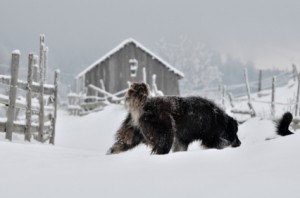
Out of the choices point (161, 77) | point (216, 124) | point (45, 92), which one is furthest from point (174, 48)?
point (216, 124)

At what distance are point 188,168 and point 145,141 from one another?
6.91 ft

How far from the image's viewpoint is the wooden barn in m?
30.0

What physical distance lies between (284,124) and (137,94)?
1874mm

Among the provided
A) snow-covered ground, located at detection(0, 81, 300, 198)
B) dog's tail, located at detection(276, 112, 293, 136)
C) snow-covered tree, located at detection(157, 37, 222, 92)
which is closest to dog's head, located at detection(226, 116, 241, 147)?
dog's tail, located at detection(276, 112, 293, 136)

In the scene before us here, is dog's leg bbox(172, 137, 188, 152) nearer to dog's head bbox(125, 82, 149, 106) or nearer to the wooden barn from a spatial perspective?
dog's head bbox(125, 82, 149, 106)

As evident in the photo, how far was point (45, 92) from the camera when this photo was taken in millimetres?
11211

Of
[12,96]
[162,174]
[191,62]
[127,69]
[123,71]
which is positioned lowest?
[162,174]

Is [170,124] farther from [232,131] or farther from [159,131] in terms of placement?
[232,131]

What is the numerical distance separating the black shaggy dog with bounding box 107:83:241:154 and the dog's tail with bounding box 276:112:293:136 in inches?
35.1

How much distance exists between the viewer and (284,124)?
18.4 ft

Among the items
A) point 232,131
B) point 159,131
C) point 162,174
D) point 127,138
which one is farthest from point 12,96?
point 162,174

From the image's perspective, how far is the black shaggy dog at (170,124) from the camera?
5.87 meters

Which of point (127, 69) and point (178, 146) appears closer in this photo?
point (178, 146)

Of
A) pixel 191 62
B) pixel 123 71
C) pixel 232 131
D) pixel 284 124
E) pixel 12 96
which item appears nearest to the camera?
pixel 284 124
